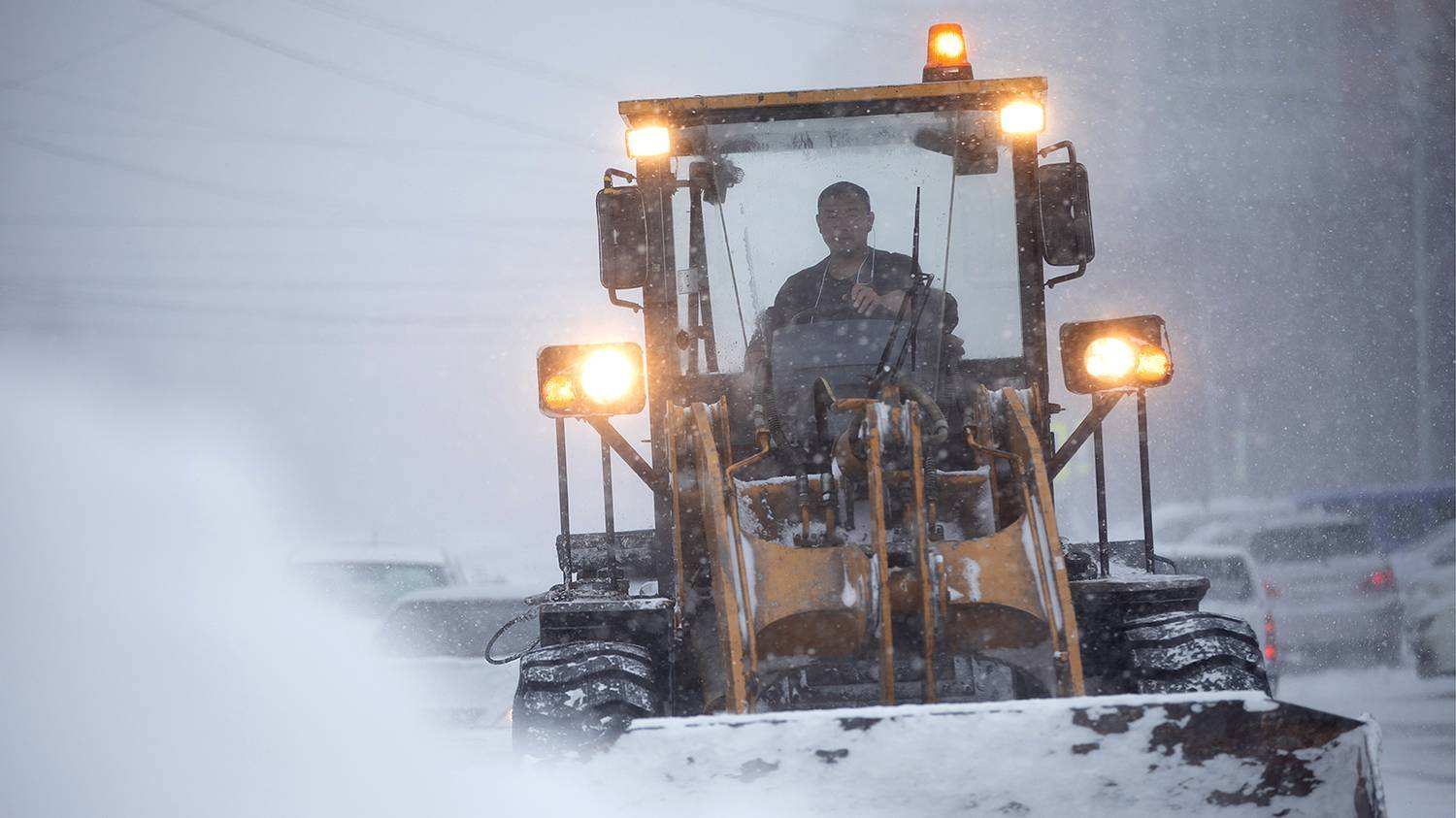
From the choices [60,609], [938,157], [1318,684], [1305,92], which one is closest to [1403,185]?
[1305,92]

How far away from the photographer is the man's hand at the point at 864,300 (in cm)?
557

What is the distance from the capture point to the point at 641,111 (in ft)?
18.7

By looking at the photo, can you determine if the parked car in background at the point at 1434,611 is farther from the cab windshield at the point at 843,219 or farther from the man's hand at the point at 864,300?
the man's hand at the point at 864,300

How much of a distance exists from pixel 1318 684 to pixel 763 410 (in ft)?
25.1

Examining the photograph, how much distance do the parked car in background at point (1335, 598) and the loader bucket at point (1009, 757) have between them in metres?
8.10

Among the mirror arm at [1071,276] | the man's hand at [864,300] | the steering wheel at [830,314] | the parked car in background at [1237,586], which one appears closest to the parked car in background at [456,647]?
the steering wheel at [830,314]

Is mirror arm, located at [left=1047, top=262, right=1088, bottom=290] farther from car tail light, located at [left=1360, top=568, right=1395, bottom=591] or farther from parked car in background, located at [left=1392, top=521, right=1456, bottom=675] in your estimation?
parked car in background, located at [left=1392, top=521, right=1456, bottom=675]

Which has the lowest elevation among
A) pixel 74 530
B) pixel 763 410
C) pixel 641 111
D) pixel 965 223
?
pixel 74 530

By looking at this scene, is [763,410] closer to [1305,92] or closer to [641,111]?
[641,111]

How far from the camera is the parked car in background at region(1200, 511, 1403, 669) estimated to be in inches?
443

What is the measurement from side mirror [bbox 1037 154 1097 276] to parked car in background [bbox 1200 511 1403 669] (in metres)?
6.73

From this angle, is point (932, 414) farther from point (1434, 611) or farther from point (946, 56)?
point (1434, 611)

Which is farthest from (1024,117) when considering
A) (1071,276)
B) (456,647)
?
(456,647)

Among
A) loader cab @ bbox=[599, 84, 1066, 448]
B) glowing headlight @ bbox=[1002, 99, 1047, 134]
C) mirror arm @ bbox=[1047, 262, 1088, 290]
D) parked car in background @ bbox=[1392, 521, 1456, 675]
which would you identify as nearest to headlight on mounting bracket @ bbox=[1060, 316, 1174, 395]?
mirror arm @ bbox=[1047, 262, 1088, 290]
